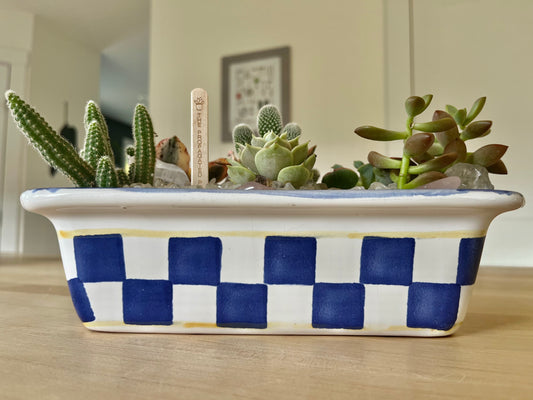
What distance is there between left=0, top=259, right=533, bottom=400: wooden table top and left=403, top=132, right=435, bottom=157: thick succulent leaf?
171mm

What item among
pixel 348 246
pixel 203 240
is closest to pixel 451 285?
pixel 348 246

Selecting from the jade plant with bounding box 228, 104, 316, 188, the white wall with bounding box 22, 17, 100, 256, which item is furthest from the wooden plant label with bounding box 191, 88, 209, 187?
the white wall with bounding box 22, 17, 100, 256

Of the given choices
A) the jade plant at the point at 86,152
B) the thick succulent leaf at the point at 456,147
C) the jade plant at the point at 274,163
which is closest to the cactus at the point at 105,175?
the jade plant at the point at 86,152

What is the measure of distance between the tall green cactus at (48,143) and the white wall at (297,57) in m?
2.11

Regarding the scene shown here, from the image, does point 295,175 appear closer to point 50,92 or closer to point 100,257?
point 100,257

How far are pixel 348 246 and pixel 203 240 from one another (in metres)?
0.13

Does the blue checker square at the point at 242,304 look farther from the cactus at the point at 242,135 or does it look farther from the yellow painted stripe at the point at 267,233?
the cactus at the point at 242,135

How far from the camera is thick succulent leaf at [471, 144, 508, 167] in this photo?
1.36 feet

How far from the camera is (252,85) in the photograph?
8.62 ft

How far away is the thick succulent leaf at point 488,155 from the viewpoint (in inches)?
16.3

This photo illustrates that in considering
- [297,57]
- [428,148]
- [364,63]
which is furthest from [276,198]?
[297,57]

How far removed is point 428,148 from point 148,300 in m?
0.29

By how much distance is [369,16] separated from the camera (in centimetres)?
237

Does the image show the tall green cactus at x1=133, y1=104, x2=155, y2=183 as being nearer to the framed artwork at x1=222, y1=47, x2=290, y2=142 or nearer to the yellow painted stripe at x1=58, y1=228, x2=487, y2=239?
the yellow painted stripe at x1=58, y1=228, x2=487, y2=239
